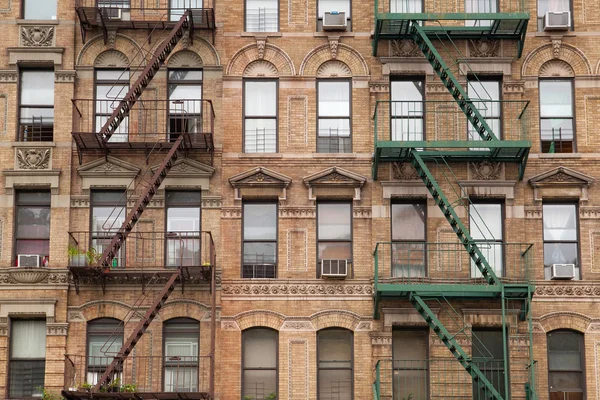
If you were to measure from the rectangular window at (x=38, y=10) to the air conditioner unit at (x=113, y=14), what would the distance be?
146cm

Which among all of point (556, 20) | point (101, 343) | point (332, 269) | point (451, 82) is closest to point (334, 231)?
point (332, 269)

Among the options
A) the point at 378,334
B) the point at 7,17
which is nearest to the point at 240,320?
the point at 378,334

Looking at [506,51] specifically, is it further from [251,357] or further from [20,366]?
[20,366]

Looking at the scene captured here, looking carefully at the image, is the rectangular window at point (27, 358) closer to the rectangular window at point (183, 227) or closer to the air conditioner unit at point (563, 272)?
the rectangular window at point (183, 227)

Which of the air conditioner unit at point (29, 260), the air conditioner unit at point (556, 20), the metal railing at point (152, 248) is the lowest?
the air conditioner unit at point (29, 260)

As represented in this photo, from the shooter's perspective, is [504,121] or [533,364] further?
[504,121]

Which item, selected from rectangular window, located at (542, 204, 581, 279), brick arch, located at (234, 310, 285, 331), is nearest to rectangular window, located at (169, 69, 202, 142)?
brick arch, located at (234, 310, 285, 331)

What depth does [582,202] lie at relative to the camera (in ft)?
100

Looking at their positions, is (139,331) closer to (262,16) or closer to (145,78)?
(145,78)

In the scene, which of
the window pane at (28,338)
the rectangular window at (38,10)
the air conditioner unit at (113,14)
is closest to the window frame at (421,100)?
the air conditioner unit at (113,14)

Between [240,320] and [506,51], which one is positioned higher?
[506,51]

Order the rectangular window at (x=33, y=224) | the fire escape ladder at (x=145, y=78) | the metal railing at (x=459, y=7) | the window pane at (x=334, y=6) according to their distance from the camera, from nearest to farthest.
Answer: the fire escape ladder at (x=145, y=78), the rectangular window at (x=33, y=224), the metal railing at (x=459, y=7), the window pane at (x=334, y=6)

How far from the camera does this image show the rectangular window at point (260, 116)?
31234 mm

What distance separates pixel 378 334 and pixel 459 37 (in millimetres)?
7616
